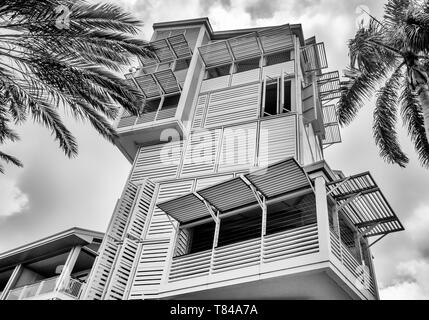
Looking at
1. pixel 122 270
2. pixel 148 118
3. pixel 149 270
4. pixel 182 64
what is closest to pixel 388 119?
pixel 149 270

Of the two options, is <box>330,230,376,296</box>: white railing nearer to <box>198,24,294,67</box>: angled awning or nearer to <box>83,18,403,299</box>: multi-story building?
<box>83,18,403,299</box>: multi-story building

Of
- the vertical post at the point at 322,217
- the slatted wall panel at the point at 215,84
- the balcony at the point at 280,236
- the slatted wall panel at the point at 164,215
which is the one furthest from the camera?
the slatted wall panel at the point at 215,84

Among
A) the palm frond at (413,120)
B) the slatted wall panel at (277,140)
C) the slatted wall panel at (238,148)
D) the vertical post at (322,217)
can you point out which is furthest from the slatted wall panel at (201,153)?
the palm frond at (413,120)

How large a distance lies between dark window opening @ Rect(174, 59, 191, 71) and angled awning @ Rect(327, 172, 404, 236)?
11.6 meters

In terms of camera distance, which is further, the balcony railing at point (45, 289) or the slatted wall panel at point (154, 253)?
the balcony railing at point (45, 289)

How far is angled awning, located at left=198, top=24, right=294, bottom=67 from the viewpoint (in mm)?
17469

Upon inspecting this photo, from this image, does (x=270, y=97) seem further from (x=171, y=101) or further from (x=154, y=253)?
(x=154, y=253)

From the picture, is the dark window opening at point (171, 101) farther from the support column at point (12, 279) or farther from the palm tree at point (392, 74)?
the support column at point (12, 279)

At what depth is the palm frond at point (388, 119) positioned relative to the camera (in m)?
11.5

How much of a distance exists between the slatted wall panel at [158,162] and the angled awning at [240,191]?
3.33 meters

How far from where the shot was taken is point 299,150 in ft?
40.2

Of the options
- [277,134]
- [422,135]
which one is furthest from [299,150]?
[422,135]
